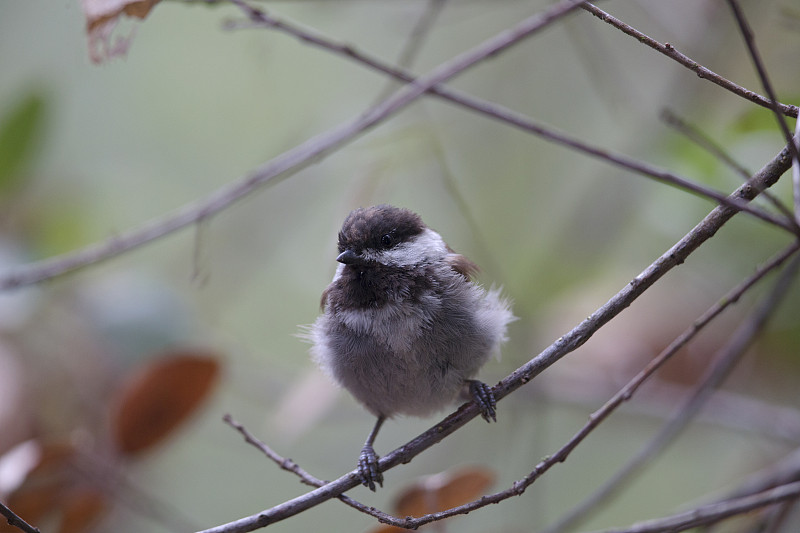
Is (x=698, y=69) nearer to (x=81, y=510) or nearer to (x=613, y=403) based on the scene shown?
(x=613, y=403)

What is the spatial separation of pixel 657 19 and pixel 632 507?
→ 3074mm

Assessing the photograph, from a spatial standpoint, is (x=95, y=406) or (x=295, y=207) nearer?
(x=95, y=406)

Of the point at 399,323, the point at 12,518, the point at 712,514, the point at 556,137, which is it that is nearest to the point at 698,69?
the point at 556,137

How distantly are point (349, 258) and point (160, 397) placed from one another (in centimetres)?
87

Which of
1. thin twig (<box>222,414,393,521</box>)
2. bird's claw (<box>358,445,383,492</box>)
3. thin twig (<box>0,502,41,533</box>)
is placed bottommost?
thin twig (<box>0,502,41,533</box>)

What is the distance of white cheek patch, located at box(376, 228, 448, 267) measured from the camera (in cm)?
285

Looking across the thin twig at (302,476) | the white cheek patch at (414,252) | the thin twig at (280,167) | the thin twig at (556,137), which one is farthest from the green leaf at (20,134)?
the thin twig at (302,476)

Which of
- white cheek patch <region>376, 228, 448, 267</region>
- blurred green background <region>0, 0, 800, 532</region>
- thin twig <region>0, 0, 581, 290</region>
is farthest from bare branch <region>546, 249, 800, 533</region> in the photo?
thin twig <region>0, 0, 581, 290</region>

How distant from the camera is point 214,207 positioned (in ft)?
8.51

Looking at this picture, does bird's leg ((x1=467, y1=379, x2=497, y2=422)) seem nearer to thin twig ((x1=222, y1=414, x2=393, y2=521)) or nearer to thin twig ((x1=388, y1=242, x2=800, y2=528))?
thin twig ((x1=388, y1=242, x2=800, y2=528))

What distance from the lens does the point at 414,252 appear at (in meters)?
2.92

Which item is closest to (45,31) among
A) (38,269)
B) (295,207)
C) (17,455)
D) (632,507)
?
(295,207)

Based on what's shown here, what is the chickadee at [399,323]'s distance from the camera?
2643mm

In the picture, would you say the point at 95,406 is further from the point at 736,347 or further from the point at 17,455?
the point at 736,347
